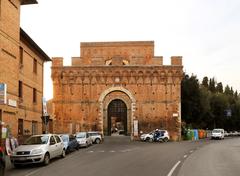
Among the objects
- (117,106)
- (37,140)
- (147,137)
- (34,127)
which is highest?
(117,106)

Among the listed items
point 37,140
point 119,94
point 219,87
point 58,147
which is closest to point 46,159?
point 37,140

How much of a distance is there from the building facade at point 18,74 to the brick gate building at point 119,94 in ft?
61.3

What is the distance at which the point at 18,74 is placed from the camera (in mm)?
27547

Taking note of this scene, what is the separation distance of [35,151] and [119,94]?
38.1 metres

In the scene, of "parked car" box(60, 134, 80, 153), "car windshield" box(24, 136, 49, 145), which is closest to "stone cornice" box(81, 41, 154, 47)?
"parked car" box(60, 134, 80, 153)

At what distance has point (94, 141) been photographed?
4669 centimetres

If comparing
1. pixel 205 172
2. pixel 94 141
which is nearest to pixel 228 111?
pixel 94 141

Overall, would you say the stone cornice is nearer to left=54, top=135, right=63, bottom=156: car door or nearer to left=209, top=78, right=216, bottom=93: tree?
left=54, top=135, right=63, bottom=156: car door

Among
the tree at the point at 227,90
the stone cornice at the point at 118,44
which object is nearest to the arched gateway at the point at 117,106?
the stone cornice at the point at 118,44

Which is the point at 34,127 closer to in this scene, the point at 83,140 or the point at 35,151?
the point at 83,140

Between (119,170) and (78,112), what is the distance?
40.0m

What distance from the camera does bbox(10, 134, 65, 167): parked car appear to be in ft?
64.7

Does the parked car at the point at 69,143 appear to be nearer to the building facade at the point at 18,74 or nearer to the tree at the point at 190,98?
the building facade at the point at 18,74

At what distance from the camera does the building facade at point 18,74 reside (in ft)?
80.8
